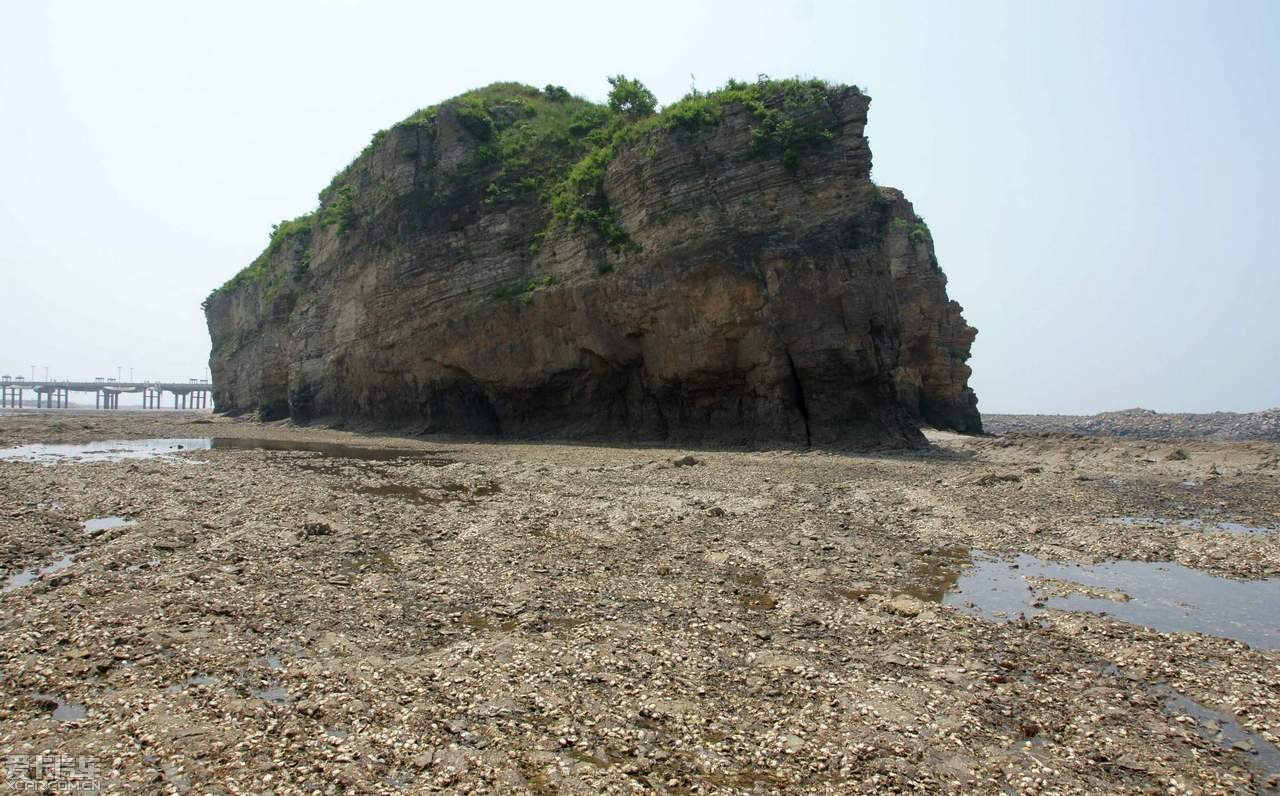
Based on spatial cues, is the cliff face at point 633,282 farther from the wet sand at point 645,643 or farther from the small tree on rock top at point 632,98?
the wet sand at point 645,643

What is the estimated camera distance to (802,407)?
29.1 meters

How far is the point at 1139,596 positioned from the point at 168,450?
3458cm

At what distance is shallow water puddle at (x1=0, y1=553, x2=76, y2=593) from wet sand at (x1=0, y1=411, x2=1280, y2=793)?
0.05m

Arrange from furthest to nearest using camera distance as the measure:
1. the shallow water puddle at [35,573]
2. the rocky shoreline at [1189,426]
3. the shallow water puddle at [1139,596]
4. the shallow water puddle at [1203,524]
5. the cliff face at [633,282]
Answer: the rocky shoreline at [1189,426], the cliff face at [633,282], the shallow water puddle at [1203,524], the shallow water puddle at [35,573], the shallow water puddle at [1139,596]

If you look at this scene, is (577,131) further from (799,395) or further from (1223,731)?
(1223,731)

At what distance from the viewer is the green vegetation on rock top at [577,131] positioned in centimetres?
3041

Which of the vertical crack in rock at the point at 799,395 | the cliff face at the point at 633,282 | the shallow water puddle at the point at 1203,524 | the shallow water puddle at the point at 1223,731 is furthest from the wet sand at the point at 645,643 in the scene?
the cliff face at the point at 633,282

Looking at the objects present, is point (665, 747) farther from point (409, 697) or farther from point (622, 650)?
point (409, 697)

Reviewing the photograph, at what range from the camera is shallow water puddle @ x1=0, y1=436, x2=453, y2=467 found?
26.0 m

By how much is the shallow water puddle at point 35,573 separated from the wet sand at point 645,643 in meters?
0.05

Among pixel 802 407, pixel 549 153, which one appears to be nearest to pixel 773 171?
pixel 802 407

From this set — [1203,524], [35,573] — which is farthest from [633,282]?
[35,573]

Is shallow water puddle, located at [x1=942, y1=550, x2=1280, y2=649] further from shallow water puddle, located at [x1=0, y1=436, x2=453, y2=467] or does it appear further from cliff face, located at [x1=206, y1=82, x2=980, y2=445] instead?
shallow water puddle, located at [x1=0, y1=436, x2=453, y2=467]

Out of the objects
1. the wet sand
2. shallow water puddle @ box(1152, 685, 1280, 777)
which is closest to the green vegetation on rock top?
the wet sand
